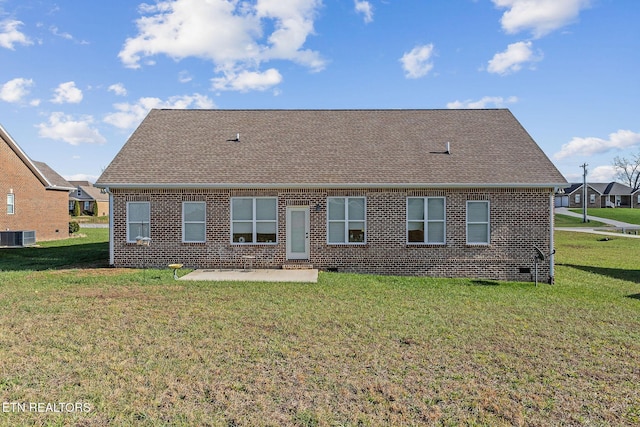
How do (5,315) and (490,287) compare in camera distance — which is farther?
(490,287)

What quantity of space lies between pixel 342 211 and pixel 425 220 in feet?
9.27

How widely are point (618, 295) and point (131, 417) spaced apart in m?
12.3

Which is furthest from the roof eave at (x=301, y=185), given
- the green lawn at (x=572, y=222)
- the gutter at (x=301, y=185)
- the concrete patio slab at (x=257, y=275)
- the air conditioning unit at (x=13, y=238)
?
the green lawn at (x=572, y=222)

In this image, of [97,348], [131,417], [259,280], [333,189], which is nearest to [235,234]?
[259,280]

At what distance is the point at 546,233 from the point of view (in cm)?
1337

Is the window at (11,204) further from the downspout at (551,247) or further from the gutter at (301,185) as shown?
the downspout at (551,247)

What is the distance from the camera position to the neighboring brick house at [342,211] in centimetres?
1346

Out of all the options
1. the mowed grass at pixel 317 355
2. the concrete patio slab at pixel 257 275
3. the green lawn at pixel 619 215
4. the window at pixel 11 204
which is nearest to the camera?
the mowed grass at pixel 317 355

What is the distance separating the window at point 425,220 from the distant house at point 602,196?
72.7 metres

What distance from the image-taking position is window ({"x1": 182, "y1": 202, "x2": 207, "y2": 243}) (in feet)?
45.7

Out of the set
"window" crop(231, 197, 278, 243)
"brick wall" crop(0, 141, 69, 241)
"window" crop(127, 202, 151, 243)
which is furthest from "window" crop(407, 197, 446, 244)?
"brick wall" crop(0, 141, 69, 241)

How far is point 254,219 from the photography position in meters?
14.0

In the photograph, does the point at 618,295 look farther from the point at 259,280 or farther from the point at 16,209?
the point at 16,209

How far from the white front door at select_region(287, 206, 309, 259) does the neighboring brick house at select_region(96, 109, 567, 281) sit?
35 millimetres
